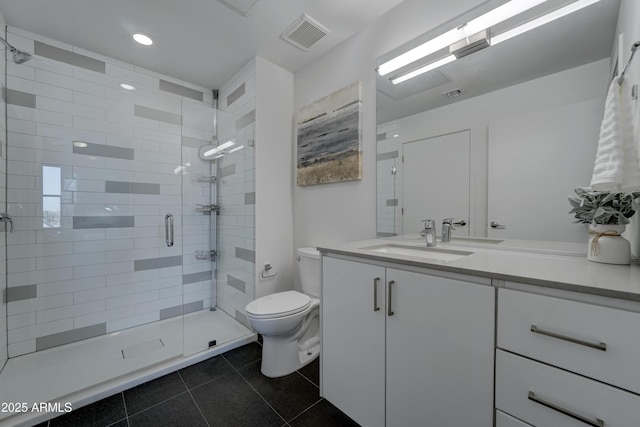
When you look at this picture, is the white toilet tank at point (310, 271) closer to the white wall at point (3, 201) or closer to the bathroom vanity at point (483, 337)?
the bathroom vanity at point (483, 337)

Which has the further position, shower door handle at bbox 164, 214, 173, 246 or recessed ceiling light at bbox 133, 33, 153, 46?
shower door handle at bbox 164, 214, 173, 246

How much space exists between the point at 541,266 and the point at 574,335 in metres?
0.26

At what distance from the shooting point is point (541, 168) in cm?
117

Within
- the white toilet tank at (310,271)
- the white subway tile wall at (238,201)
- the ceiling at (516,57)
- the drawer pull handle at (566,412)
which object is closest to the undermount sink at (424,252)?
the drawer pull handle at (566,412)

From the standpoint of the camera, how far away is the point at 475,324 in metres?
0.83

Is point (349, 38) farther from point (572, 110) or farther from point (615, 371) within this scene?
point (615, 371)

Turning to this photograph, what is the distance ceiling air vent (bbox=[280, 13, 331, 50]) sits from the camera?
1789 mm

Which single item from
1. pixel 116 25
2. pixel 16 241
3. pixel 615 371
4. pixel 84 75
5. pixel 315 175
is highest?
pixel 116 25

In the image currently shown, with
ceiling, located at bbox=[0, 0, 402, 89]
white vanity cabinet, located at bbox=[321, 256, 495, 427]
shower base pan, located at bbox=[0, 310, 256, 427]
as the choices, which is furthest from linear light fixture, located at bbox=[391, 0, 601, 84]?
shower base pan, located at bbox=[0, 310, 256, 427]

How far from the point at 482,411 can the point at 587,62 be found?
143cm

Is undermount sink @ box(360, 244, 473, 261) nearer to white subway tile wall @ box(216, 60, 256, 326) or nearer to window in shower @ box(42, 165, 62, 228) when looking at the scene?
white subway tile wall @ box(216, 60, 256, 326)

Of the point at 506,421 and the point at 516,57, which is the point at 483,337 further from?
the point at 516,57

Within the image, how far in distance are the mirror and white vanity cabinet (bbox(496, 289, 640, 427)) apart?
2.07 feet

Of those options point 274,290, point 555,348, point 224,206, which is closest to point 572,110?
point 555,348
